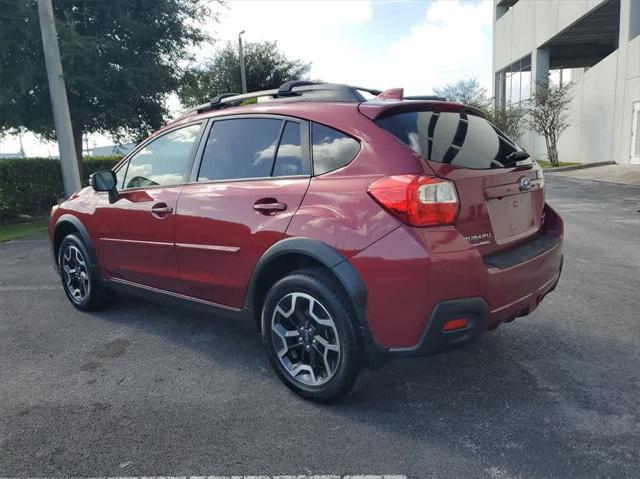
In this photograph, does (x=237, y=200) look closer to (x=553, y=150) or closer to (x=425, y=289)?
(x=425, y=289)

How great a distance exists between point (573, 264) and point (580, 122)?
2258 cm

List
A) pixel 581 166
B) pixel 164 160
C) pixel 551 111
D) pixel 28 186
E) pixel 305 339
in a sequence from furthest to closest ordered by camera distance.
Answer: pixel 551 111
pixel 581 166
pixel 28 186
pixel 164 160
pixel 305 339

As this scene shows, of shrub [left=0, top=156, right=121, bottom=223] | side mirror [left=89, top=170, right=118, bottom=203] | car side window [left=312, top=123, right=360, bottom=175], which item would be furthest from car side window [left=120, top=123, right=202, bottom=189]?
shrub [left=0, top=156, right=121, bottom=223]

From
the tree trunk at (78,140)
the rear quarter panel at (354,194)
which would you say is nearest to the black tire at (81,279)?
the rear quarter panel at (354,194)

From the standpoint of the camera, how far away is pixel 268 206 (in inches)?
126

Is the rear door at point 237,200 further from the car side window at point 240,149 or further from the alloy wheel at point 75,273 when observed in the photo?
the alloy wheel at point 75,273

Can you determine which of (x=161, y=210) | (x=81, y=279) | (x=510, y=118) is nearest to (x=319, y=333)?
(x=161, y=210)

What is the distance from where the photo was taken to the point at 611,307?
15.0 ft

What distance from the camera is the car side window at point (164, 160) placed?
3.96m

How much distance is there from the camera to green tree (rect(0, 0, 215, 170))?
1134cm

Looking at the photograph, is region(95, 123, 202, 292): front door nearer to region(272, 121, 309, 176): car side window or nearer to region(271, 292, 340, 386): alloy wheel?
region(272, 121, 309, 176): car side window

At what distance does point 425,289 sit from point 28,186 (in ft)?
41.7

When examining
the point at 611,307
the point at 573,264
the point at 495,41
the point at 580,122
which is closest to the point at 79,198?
the point at 611,307

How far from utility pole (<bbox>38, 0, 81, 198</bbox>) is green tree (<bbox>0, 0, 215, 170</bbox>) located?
98 cm
